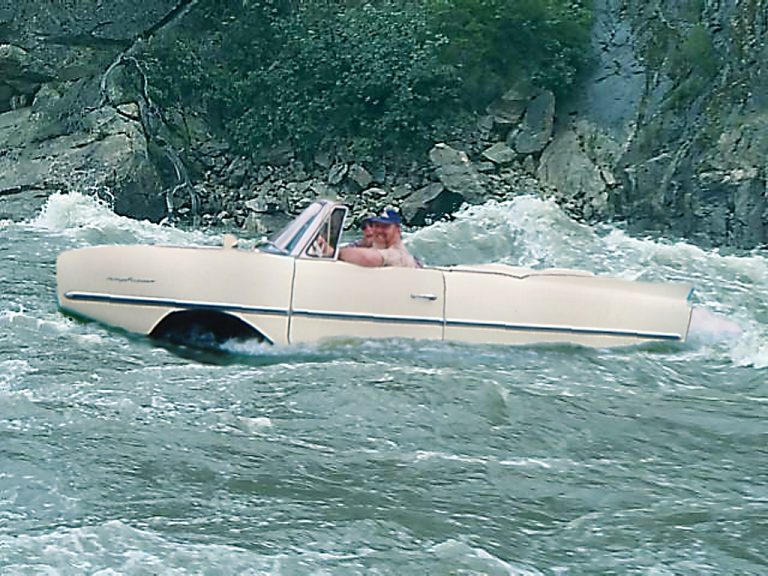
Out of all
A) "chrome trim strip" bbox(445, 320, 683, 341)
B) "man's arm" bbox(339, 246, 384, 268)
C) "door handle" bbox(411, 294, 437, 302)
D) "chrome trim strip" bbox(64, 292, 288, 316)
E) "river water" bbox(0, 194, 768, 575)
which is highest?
"man's arm" bbox(339, 246, 384, 268)

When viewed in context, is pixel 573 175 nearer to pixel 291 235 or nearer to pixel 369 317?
pixel 291 235

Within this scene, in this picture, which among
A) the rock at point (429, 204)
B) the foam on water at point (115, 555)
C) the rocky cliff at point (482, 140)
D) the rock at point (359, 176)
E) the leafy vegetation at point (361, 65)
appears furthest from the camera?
the leafy vegetation at point (361, 65)

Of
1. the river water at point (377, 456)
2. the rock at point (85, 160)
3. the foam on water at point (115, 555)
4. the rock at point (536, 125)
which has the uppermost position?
the rock at point (536, 125)

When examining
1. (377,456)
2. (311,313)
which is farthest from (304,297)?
(377,456)

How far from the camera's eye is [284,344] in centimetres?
835

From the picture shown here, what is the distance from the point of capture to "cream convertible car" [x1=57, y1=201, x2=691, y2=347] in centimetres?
831

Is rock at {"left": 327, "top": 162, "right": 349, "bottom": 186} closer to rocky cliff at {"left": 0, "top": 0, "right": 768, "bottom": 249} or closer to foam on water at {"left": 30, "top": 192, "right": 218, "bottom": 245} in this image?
rocky cliff at {"left": 0, "top": 0, "right": 768, "bottom": 249}

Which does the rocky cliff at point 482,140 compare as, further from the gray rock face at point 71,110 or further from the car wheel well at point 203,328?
the car wheel well at point 203,328

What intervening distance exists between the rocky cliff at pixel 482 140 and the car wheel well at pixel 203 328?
→ 951cm

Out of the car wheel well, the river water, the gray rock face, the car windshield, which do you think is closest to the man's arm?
the car windshield

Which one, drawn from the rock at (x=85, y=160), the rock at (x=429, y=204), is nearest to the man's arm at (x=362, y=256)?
the rock at (x=429, y=204)

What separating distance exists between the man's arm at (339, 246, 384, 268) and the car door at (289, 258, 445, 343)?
4.5 inches

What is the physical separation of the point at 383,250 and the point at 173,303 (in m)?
1.58

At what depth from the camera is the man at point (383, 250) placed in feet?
28.3
